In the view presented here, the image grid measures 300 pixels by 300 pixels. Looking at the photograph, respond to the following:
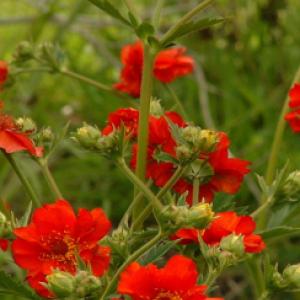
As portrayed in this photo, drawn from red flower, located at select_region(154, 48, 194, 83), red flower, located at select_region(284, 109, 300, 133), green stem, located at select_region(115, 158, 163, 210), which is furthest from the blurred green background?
green stem, located at select_region(115, 158, 163, 210)

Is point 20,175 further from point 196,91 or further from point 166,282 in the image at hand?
point 196,91

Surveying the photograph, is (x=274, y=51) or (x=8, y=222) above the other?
(x=8, y=222)

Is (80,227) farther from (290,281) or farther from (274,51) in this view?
(274,51)

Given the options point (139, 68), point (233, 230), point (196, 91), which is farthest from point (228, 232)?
point (196, 91)

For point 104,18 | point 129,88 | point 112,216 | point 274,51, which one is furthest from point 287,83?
point 129,88

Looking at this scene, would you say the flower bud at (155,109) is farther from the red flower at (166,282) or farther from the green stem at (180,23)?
the red flower at (166,282)

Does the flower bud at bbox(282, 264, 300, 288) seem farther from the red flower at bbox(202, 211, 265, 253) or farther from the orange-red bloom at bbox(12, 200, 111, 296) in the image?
the orange-red bloom at bbox(12, 200, 111, 296)
